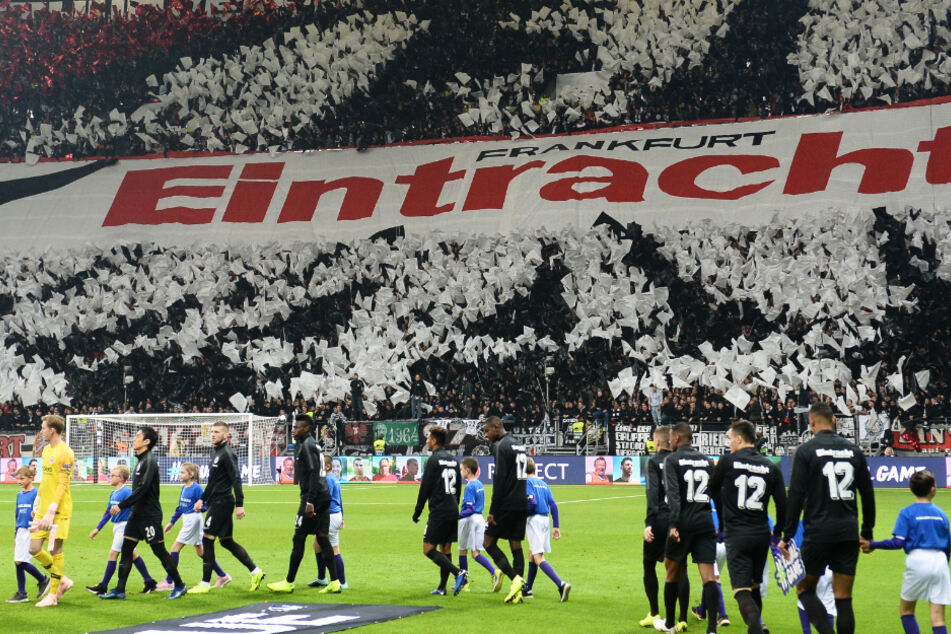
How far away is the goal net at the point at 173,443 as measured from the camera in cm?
3912

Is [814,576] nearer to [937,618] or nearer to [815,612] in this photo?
[815,612]

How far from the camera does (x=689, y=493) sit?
10227mm

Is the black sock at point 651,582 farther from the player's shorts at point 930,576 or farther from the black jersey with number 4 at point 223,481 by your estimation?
the black jersey with number 4 at point 223,481

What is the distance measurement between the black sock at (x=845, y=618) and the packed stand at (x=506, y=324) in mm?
27500

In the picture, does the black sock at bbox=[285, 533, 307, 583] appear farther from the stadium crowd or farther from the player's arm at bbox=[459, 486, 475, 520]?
the stadium crowd

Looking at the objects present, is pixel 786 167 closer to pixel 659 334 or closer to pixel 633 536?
pixel 659 334

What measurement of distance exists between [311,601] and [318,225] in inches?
1419

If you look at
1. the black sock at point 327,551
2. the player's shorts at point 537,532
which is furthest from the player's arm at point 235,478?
the player's shorts at point 537,532

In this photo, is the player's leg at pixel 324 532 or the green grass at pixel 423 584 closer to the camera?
the green grass at pixel 423 584

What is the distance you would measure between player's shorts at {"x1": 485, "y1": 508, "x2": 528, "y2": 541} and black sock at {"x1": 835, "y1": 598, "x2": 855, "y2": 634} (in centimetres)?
463

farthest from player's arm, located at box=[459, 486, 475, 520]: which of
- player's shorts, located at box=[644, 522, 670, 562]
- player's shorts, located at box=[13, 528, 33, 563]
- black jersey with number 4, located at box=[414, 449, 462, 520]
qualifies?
player's shorts, located at box=[13, 528, 33, 563]

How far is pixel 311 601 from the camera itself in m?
13.0

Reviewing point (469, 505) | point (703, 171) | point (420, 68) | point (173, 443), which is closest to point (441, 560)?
point (469, 505)

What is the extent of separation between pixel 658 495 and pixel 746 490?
1.77m
